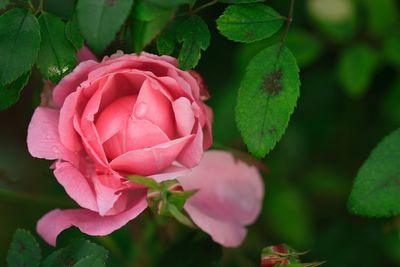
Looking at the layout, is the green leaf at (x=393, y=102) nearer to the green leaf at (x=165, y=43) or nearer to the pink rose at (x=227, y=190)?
the pink rose at (x=227, y=190)

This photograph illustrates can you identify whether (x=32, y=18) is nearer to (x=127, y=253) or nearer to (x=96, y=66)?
(x=96, y=66)

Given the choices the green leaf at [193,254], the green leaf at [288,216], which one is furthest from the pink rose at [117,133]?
the green leaf at [288,216]

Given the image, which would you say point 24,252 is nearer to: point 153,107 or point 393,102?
point 153,107

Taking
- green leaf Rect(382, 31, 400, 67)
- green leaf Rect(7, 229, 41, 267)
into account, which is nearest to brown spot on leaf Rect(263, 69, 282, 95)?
green leaf Rect(7, 229, 41, 267)

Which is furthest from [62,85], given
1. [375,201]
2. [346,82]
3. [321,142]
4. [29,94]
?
[29,94]

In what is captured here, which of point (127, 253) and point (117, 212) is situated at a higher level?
point (117, 212)

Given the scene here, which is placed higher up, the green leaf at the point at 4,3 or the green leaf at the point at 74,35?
the green leaf at the point at 4,3
